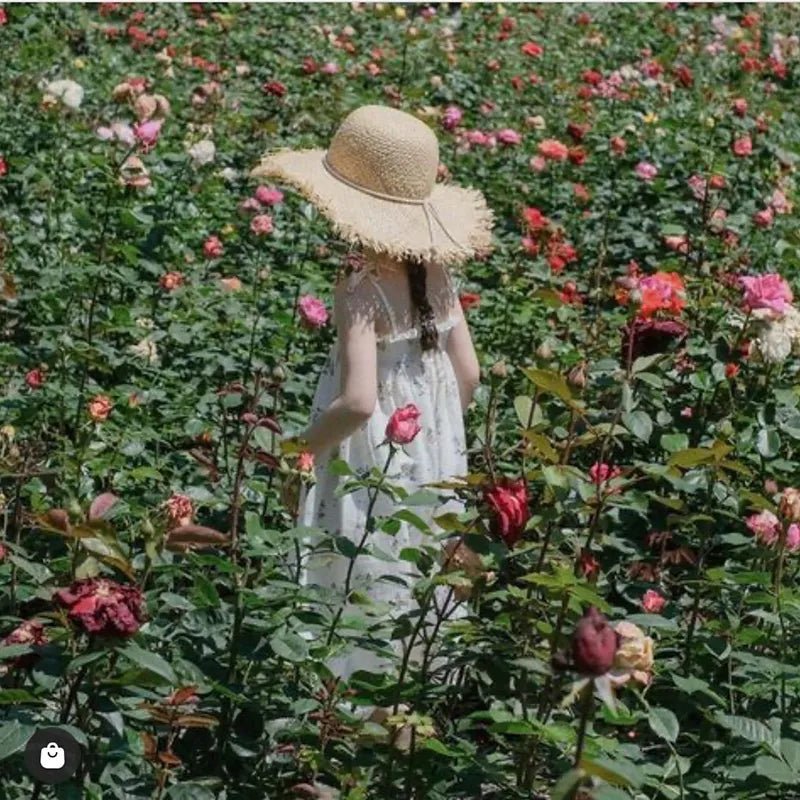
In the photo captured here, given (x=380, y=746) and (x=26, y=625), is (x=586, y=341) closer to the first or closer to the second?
(x=380, y=746)

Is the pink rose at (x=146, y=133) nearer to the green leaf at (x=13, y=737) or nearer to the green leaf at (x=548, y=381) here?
the green leaf at (x=548, y=381)

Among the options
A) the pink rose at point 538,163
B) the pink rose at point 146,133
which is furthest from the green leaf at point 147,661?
the pink rose at point 538,163

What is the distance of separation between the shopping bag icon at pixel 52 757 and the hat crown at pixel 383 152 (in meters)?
1.46

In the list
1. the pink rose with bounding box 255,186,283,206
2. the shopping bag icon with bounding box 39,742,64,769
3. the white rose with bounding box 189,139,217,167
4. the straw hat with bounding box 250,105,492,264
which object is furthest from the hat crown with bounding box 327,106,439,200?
the white rose with bounding box 189,139,217,167

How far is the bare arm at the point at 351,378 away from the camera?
2977mm

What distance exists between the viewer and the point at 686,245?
16.1 ft

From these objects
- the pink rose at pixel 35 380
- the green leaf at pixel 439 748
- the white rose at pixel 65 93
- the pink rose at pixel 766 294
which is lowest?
the pink rose at pixel 35 380

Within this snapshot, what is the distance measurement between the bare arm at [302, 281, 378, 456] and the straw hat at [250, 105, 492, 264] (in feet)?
0.38

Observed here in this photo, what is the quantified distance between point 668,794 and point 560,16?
308 inches

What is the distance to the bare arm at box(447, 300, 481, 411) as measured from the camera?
10.7ft

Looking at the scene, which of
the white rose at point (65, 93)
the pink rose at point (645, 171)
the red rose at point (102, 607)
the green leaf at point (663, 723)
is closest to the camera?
the red rose at point (102, 607)

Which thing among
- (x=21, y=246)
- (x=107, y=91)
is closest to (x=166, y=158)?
(x=21, y=246)

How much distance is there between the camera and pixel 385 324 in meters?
3.10

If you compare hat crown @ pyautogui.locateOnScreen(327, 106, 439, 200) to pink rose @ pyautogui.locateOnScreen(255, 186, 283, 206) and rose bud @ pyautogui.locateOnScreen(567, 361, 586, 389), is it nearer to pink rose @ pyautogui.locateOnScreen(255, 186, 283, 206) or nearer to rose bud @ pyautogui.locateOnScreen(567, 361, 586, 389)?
rose bud @ pyautogui.locateOnScreen(567, 361, 586, 389)
